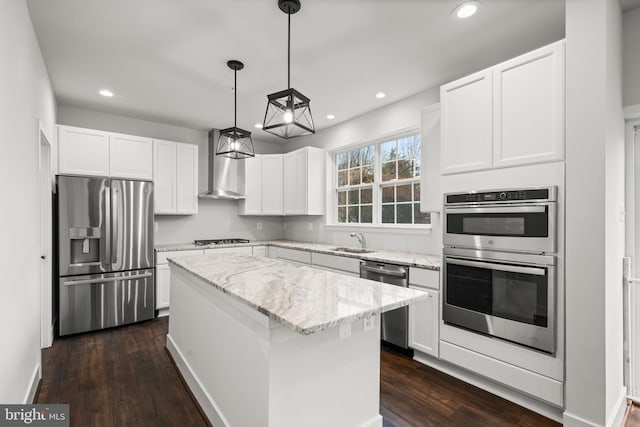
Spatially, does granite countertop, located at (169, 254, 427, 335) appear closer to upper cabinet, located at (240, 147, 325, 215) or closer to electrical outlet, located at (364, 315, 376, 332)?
electrical outlet, located at (364, 315, 376, 332)

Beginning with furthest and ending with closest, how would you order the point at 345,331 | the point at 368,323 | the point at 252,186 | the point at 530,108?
the point at 252,186
the point at 530,108
the point at 368,323
the point at 345,331

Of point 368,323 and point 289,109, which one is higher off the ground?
point 289,109

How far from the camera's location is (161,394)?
234 cm

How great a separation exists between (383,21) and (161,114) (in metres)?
3.32

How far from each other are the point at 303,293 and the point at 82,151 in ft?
12.1

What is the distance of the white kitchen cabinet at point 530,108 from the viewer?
2025mm

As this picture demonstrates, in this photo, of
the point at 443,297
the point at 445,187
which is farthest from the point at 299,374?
the point at 445,187

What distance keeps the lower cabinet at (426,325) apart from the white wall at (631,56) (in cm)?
197

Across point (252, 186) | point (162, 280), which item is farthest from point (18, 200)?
point (252, 186)

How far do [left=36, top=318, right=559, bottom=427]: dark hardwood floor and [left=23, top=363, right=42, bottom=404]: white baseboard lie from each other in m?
0.05

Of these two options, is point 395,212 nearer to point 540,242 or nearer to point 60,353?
point 540,242

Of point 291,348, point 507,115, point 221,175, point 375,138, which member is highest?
point 375,138

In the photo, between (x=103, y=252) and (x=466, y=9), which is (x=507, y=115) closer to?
(x=466, y=9)

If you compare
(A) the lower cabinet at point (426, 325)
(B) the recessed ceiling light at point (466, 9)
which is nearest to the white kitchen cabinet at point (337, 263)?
(A) the lower cabinet at point (426, 325)
